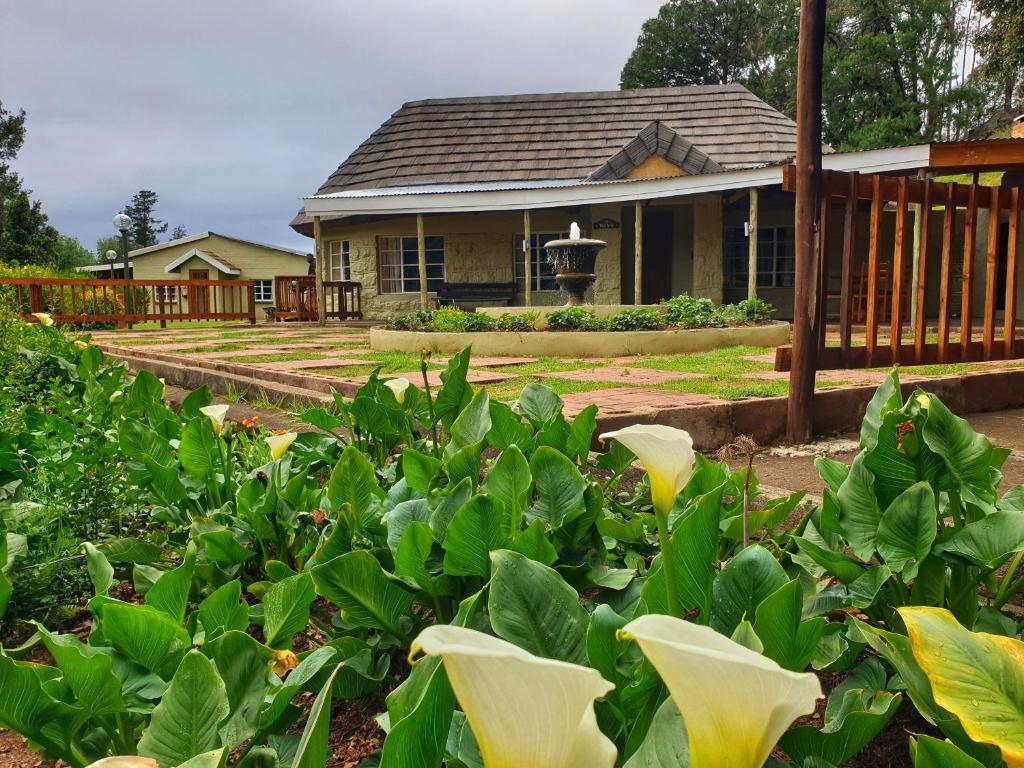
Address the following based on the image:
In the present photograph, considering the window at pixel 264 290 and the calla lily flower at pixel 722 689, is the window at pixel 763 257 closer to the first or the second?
the calla lily flower at pixel 722 689

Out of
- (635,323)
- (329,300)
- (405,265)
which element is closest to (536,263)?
(405,265)

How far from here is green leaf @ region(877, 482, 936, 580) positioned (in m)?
1.34

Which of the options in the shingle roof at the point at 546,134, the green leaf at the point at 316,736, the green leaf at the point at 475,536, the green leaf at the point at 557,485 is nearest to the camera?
the green leaf at the point at 316,736

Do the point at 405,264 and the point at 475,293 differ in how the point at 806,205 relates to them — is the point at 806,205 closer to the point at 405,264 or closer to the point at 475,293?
the point at 475,293

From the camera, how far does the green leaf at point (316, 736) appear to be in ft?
2.43

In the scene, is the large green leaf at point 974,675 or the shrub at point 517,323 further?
the shrub at point 517,323

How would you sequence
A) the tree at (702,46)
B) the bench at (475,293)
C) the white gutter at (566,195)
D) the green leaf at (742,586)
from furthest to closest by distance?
the tree at (702,46) < the bench at (475,293) < the white gutter at (566,195) < the green leaf at (742,586)

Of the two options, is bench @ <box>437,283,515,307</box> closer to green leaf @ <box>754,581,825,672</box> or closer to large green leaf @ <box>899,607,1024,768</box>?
green leaf @ <box>754,581,825,672</box>

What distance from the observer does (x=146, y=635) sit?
1192 mm

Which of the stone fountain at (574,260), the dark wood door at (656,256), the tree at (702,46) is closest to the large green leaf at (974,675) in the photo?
the stone fountain at (574,260)

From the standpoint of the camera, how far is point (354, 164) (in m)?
21.4

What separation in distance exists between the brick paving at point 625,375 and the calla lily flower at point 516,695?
15.9 ft

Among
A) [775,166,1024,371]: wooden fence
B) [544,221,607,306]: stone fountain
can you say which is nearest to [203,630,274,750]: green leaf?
[775,166,1024,371]: wooden fence

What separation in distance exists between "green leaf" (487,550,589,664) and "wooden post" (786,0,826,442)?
290 centimetres
